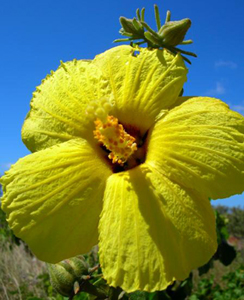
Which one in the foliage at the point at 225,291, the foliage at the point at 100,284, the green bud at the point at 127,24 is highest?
the green bud at the point at 127,24

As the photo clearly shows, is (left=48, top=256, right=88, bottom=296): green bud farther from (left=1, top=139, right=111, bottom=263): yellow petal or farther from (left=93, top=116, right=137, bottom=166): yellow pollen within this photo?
(left=93, top=116, right=137, bottom=166): yellow pollen

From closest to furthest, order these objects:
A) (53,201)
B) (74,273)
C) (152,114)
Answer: (53,201) < (152,114) < (74,273)

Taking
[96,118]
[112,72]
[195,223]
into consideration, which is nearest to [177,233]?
[195,223]

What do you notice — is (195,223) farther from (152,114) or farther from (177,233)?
(152,114)

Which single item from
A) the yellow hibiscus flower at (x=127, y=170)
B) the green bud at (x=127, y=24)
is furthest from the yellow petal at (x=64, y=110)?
the green bud at (x=127, y=24)

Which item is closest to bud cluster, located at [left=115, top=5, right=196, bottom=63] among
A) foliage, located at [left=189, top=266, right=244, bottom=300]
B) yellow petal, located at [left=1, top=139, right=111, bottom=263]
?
yellow petal, located at [left=1, top=139, right=111, bottom=263]

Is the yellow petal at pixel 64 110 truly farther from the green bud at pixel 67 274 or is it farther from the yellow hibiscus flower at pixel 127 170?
the green bud at pixel 67 274
